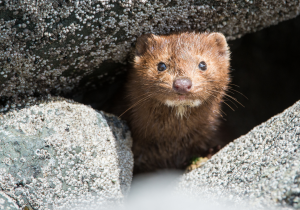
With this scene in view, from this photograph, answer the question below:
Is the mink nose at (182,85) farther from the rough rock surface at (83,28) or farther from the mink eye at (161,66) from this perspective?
the rough rock surface at (83,28)

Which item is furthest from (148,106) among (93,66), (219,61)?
(219,61)

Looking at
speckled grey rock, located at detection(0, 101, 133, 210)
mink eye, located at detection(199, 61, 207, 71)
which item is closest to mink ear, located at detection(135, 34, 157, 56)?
mink eye, located at detection(199, 61, 207, 71)

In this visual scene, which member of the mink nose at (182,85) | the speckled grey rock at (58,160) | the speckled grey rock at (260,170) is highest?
the mink nose at (182,85)

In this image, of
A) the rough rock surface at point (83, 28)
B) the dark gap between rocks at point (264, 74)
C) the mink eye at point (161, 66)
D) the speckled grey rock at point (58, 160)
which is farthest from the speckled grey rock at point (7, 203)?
the dark gap between rocks at point (264, 74)

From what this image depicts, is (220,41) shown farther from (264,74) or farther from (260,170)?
(264,74)

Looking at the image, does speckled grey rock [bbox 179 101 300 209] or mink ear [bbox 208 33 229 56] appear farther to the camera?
mink ear [bbox 208 33 229 56]

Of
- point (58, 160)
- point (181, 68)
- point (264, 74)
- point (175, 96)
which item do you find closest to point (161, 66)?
point (181, 68)

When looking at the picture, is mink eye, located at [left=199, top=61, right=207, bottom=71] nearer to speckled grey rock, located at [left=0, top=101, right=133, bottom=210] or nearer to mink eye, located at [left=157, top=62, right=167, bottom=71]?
mink eye, located at [left=157, top=62, right=167, bottom=71]
